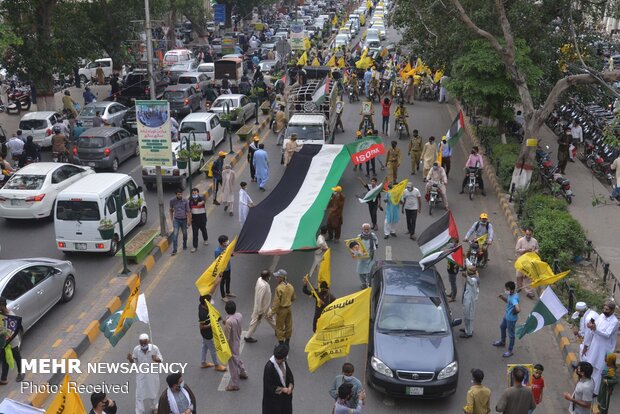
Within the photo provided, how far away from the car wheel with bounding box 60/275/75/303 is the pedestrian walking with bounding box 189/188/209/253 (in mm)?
3273

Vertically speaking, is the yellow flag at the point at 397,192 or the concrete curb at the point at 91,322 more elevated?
the yellow flag at the point at 397,192

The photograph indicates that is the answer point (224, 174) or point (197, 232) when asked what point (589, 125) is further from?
point (197, 232)

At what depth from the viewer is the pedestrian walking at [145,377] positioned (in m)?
9.88

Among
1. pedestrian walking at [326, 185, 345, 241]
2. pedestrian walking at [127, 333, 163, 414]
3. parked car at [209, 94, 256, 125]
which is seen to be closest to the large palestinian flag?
pedestrian walking at [326, 185, 345, 241]

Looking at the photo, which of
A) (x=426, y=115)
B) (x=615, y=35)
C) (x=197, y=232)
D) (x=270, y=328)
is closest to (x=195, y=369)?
(x=270, y=328)

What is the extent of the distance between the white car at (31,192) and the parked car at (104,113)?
861 centimetres

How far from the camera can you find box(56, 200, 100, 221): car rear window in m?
15.9

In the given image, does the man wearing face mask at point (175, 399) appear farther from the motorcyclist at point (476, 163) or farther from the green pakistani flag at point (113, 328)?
the motorcyclist at point (476, 163)

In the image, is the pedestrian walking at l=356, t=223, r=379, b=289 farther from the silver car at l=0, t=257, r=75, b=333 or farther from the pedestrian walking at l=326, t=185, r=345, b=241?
the silver car at l=0, t=257, r=75, b=333

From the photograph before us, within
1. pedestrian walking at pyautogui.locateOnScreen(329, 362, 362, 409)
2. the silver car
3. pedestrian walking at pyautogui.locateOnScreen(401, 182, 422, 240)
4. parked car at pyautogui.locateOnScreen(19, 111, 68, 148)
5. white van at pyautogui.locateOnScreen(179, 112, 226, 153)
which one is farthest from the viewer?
parked car at pyautogui.locateOnScreen(19, 111, 68, 148)

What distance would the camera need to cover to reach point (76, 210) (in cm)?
1591

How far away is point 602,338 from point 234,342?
5416mm

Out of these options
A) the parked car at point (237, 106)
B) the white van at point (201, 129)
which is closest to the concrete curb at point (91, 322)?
the white van at point (201, 129)

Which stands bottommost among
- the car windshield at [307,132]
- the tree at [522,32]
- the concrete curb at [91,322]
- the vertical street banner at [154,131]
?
the concrete curb at [91,322]
